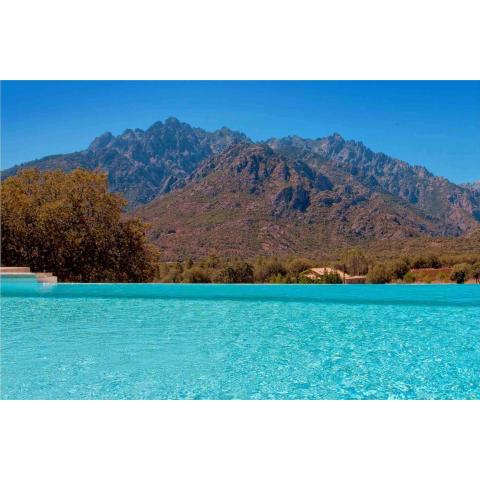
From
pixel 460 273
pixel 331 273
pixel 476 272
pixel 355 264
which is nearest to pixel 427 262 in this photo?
pixel 460 273

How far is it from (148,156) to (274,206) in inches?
2601

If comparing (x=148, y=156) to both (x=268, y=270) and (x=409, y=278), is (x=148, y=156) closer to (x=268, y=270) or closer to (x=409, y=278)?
(x=268, y=270)

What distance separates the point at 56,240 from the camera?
883 inches

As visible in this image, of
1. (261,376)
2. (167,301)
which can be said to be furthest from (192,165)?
(261,376)

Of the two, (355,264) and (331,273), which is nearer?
(331,273)

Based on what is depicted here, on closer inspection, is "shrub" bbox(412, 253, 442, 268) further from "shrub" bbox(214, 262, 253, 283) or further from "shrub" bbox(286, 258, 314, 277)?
"shrub" bbox(214, 262, 253, 283)

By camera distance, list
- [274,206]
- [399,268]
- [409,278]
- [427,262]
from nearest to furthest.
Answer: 1. [409,278]
2. [399,268]
3. [427,262]
4. [274,206]

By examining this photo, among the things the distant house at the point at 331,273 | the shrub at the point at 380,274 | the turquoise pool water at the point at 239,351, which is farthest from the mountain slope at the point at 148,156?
the turquoise pool water at the point at 239,351

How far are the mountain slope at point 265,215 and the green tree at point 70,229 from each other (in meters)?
17.3

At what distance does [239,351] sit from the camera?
762 cm

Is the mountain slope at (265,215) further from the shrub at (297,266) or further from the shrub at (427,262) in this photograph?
the shrub at (427,262)

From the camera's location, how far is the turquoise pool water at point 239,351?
592 centimetres
